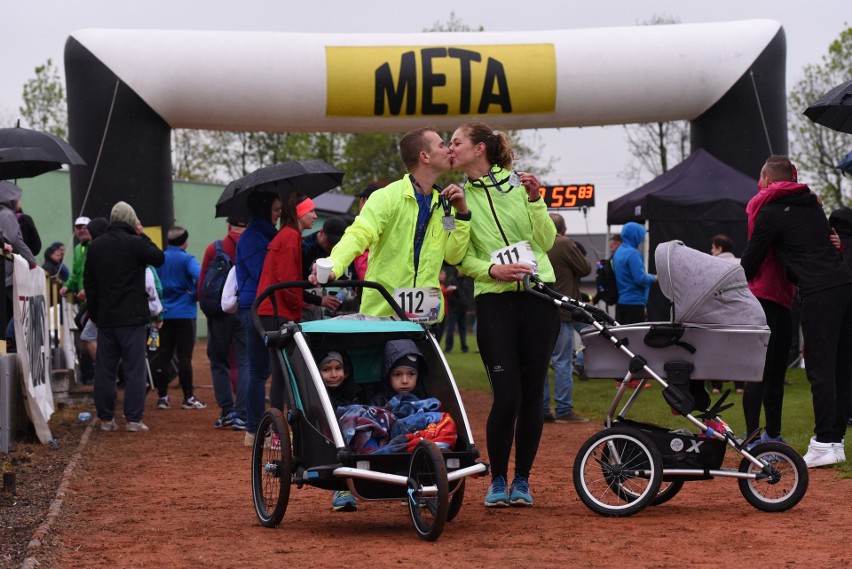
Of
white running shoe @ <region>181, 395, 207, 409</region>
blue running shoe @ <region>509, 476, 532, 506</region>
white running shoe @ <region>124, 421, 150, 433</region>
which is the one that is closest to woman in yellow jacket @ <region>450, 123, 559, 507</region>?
blue running shoe @ <region>509, 476, 532, 506</region>

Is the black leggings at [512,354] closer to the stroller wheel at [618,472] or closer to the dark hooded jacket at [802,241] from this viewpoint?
the stroller wheel at [618,472]

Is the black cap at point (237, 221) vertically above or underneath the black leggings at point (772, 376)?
above

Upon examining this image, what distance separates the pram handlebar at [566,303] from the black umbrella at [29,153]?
5419 mm

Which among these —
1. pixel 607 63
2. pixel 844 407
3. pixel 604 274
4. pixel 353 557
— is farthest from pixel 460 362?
pixel 353 557

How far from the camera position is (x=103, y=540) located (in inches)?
238

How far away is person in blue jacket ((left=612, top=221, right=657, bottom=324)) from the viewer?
601 inches

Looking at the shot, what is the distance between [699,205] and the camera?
50.1 feet

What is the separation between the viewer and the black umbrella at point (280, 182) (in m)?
10.3

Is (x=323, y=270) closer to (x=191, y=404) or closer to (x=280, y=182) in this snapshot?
(x=280, y=182)

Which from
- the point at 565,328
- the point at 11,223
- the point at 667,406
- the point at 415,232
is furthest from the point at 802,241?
the point at 11,223

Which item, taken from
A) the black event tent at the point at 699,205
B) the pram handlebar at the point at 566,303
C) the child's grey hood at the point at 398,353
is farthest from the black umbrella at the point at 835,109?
the black event tent at the point at 699,205

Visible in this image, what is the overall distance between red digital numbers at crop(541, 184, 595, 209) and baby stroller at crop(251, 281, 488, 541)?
46.4 ft

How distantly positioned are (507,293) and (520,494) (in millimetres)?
1053

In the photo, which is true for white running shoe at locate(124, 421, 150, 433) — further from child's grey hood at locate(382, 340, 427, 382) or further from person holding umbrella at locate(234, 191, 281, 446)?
child's grey hood at locate(382, 340, 427, 382)
